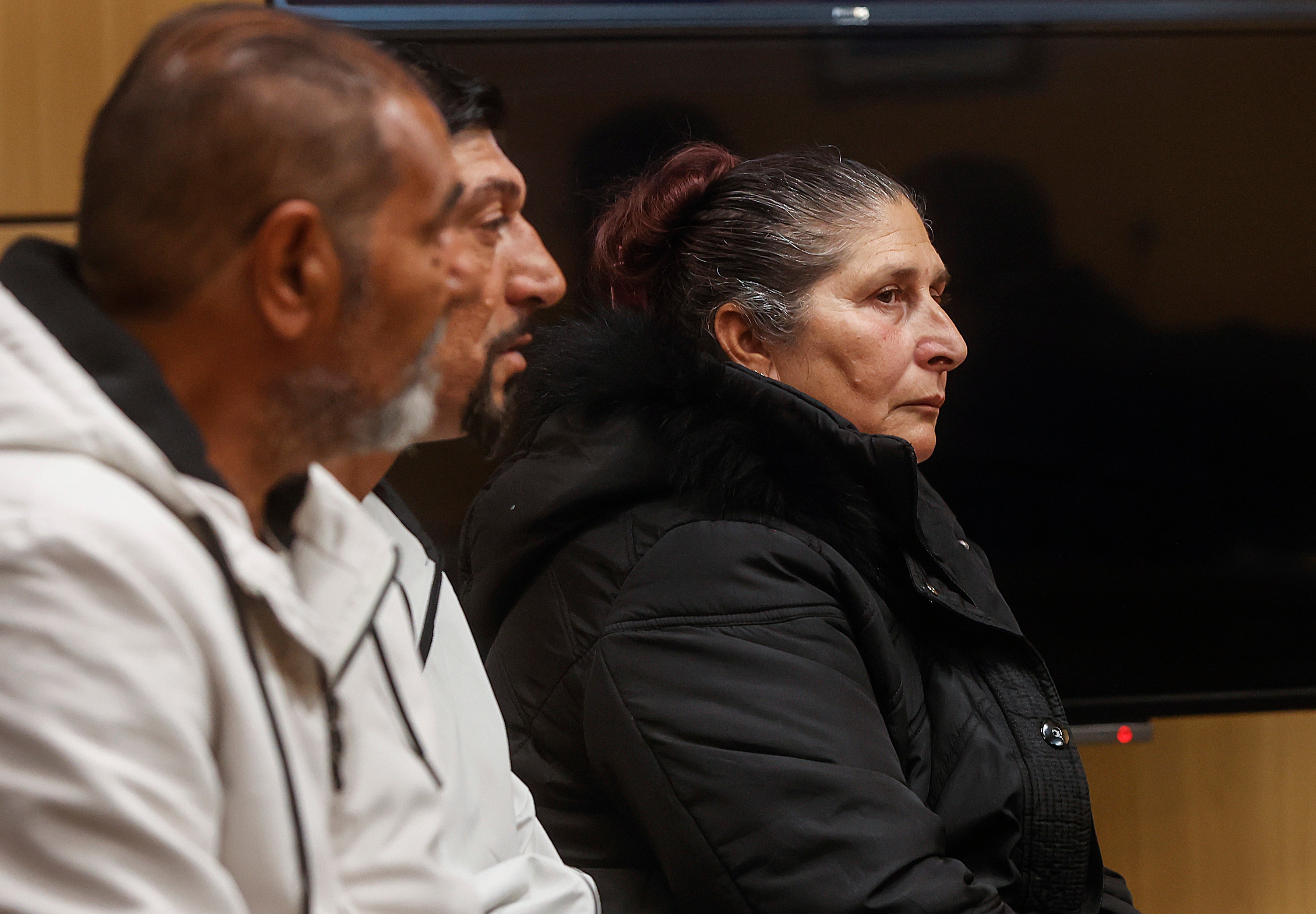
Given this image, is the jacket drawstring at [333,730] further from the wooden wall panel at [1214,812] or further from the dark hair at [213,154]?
the wooden wall panel at [1214,812]

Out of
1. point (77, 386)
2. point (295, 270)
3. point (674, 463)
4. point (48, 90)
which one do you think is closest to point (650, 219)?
point (674, 463)

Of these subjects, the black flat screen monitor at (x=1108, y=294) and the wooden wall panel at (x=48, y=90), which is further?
the black flat screen monitor at (x=1108, y=294)

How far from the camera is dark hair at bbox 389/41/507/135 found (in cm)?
124

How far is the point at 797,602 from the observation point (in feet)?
4.05

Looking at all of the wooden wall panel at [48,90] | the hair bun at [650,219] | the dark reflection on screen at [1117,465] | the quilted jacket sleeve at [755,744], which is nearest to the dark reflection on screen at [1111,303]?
the dark reflection on screen at [1117,465]

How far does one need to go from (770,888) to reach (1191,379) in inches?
53.2

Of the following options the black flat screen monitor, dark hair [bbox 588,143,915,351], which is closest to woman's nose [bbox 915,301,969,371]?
dark hair [bbox 588,143,915,351]

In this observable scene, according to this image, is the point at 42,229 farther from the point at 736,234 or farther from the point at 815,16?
the point at 815,16

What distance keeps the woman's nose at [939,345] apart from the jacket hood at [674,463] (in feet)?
0.86

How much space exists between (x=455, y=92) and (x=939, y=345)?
0.72 metres

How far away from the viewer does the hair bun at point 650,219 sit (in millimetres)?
1678

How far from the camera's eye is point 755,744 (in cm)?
116

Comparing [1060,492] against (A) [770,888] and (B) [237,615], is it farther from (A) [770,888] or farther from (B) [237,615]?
(B) [237,615]

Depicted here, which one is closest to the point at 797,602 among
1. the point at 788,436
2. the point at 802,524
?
the point at 802,524
